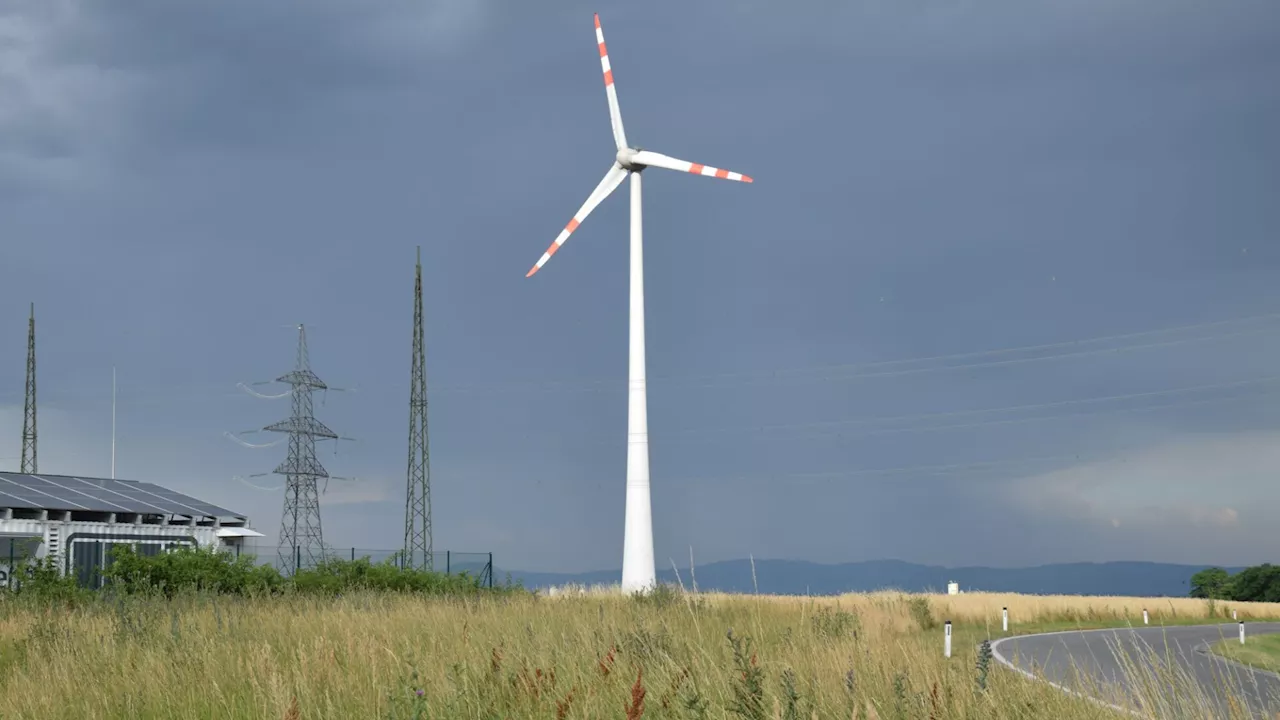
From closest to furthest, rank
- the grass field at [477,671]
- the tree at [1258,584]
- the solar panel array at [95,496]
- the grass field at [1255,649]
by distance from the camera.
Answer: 1. the grass field at [477,671]
2. the grass field at [1255,649]
3. the solar panel array at [95,496]
4. the tree at [1258,584]

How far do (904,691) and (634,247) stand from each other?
28161 mm

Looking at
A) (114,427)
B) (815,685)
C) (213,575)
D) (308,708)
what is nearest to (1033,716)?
(815,685)

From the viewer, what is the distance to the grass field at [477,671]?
7.52 metres

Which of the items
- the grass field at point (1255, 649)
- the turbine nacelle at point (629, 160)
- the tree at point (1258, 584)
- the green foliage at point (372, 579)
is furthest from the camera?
the tree at point (1258, 584)

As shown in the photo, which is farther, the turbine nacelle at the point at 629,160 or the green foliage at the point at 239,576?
the turbine nacelle at the point at 629,160

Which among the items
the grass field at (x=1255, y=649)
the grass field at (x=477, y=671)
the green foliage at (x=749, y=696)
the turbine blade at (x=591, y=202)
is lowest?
the grass field at (x=1255, y=649)

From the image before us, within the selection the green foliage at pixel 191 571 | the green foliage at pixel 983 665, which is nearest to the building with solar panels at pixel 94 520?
the green foliage at pixel 191 571

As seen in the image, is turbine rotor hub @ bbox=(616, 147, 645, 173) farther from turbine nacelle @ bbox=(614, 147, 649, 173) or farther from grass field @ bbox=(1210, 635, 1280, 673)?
grass field @ bbox=(1210, 635, 1280, 673)

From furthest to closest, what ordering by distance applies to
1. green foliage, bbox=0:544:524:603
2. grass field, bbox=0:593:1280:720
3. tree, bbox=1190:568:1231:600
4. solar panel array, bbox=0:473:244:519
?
1. tree, bbox=1190:568:1231:600
2. solar panel array, bbox=0:473:244:519
3. green foliage, bbox=0:544:524:603
4. grass field, bbox=0:593:1280:720

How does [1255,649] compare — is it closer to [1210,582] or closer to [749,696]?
[749,696]

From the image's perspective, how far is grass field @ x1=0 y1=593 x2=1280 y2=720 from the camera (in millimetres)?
7520

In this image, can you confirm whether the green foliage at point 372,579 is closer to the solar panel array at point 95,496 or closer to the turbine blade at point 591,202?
the turbine blade at point 591,202

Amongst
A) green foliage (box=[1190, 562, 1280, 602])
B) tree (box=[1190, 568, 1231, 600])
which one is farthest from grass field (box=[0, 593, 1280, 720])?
tree (box=[1190, 568, 1231, 600])

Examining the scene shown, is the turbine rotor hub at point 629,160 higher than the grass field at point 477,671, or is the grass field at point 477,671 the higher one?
the turbine rotor hub at point 629,160
